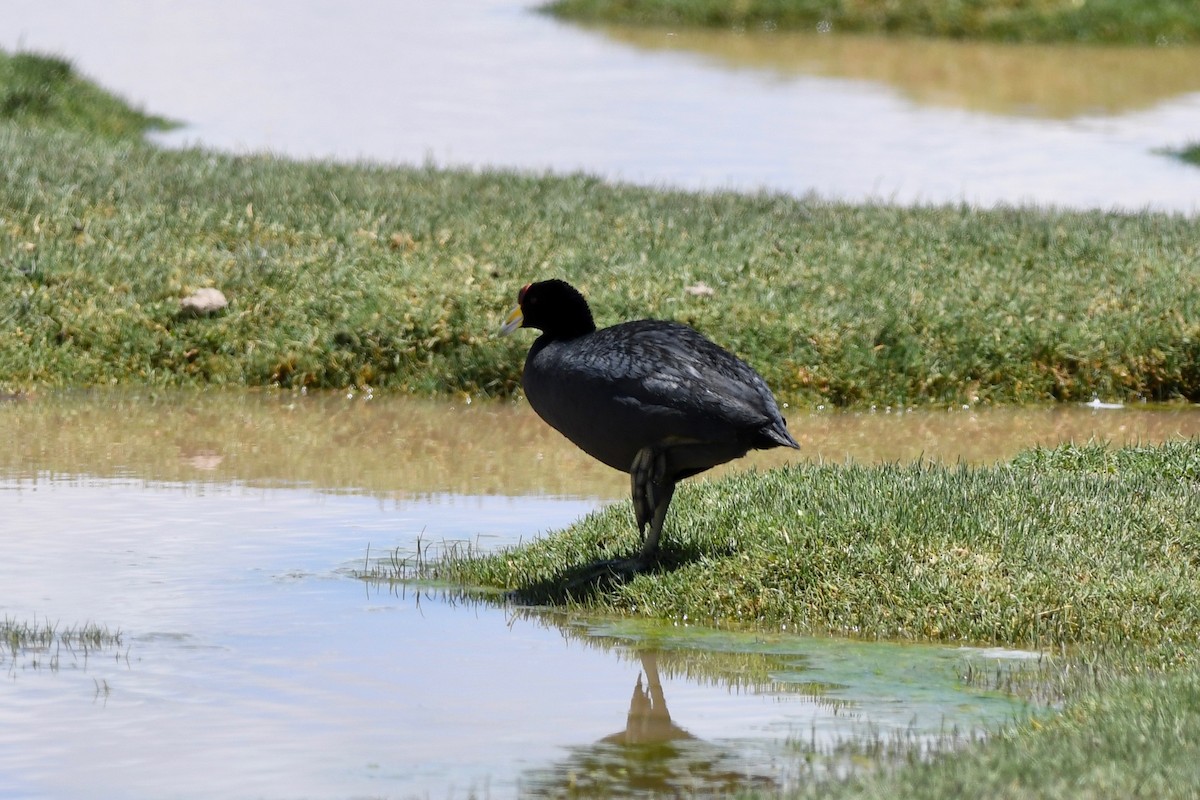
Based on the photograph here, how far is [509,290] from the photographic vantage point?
1418cm

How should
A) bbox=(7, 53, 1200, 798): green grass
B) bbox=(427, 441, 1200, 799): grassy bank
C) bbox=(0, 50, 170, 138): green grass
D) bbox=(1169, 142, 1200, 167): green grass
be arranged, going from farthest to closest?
1. bbox=(1169, 142, 1200, 167): green grass
2. bbox=(0, 50, 170, 138): green grass
3. bbox=(7, 53, 1200, 798): green grass
4. bbox=(427, 441, 1200, 799): grassy bank

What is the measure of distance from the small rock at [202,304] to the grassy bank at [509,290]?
0.26 feet

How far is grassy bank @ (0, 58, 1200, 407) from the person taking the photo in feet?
44.3

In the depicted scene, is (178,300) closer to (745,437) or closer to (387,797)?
(745,437)

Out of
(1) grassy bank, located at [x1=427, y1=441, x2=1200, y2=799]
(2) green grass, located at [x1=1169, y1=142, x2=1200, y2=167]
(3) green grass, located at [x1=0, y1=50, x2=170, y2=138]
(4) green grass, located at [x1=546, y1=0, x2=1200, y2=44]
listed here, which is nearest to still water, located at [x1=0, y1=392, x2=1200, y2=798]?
(1) grassy bank, located at [x1=427, y1=441, x2=1200, y2=799]

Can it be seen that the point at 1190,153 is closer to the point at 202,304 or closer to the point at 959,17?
the point at 959,17

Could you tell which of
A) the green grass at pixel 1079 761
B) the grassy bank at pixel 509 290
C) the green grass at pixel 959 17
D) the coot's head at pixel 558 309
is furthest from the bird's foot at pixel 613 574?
the green grass at pixel 959 17

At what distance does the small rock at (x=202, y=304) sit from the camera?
1376 centimetres

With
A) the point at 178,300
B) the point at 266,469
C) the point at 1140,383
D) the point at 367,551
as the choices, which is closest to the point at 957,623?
the point at 367,551

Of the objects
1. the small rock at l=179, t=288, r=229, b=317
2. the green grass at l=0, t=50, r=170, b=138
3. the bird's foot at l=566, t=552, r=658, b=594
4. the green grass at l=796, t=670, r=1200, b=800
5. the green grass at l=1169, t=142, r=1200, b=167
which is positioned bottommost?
the bird's foot at l=566, t=552, r=658, b=594

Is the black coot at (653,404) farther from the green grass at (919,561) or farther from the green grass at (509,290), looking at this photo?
the green grass at (509,290)

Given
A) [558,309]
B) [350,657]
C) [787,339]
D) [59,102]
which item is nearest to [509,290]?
[787,339]

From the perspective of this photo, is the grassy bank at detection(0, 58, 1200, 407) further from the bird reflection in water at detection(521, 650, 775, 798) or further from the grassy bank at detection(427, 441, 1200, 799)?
the bird reflection in water at detection(521, 650, 775, 798)

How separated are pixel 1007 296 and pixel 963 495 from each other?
5980mm
